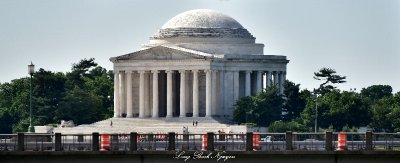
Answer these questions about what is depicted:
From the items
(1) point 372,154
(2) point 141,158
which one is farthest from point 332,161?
(2) point 141,158

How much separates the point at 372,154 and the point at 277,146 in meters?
8.54

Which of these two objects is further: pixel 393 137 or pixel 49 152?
pixel 393 137

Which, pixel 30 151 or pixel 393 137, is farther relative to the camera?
pixel 393 137

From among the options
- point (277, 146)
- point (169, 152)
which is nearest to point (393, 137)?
point (277, 146)

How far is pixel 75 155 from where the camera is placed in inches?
4599

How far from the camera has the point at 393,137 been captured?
12862cm

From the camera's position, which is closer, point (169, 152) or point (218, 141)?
point (169, 152)

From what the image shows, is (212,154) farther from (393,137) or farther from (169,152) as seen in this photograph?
(393,137)

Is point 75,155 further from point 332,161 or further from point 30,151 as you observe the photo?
point 332,161

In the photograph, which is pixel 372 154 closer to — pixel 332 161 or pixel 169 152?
pixel 332 161

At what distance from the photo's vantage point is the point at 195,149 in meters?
120

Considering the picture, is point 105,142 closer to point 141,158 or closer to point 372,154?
point 141,158

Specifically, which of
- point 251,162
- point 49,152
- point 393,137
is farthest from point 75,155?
point 393,137

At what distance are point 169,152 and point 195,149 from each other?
12.2 feet
